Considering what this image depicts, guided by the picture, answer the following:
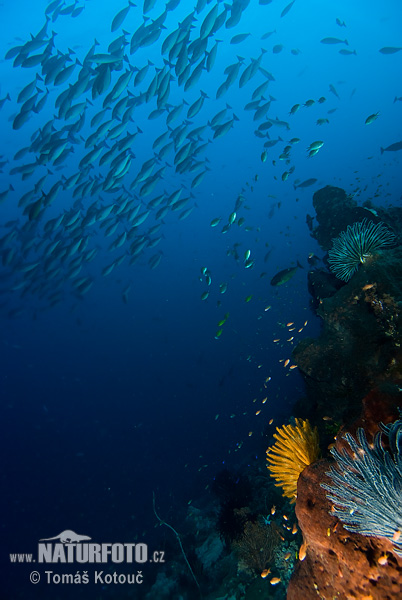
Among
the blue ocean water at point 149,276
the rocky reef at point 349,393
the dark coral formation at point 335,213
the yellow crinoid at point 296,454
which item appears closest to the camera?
Result: the rocky reef at point 349,393

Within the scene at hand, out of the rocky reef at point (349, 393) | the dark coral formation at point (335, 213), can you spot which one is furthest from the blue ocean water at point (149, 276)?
the rocky reef at point (349, 393)

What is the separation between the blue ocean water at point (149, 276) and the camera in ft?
54.8

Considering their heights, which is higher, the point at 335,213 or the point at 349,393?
the point at 335,213

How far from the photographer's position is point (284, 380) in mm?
31984

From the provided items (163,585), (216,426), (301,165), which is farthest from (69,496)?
(301,165)

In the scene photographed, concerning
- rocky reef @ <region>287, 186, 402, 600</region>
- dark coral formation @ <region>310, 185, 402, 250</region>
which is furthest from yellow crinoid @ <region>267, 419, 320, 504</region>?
dark coral formation @ <region>310, 185, 402, 250</region>

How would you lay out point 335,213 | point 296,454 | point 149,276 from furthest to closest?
point 149,276 → point 335,213 → point 296,454

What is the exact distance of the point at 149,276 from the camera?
75.3 metres

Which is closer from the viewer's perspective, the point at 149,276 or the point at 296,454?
the point at 296,454

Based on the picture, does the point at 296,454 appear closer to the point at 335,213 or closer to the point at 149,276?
the point at 335,213

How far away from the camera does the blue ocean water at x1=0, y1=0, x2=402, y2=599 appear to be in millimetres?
16703

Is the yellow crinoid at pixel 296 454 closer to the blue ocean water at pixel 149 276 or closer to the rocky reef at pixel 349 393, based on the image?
the rocky reef at pixel 349 393

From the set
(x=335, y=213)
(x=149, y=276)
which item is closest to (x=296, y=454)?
(x=335, y=213)

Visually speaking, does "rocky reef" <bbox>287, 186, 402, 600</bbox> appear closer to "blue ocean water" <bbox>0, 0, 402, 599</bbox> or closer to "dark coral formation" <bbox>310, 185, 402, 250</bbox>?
"dark coral formation" <bbox>310, 185, 402, 250</bbox>
